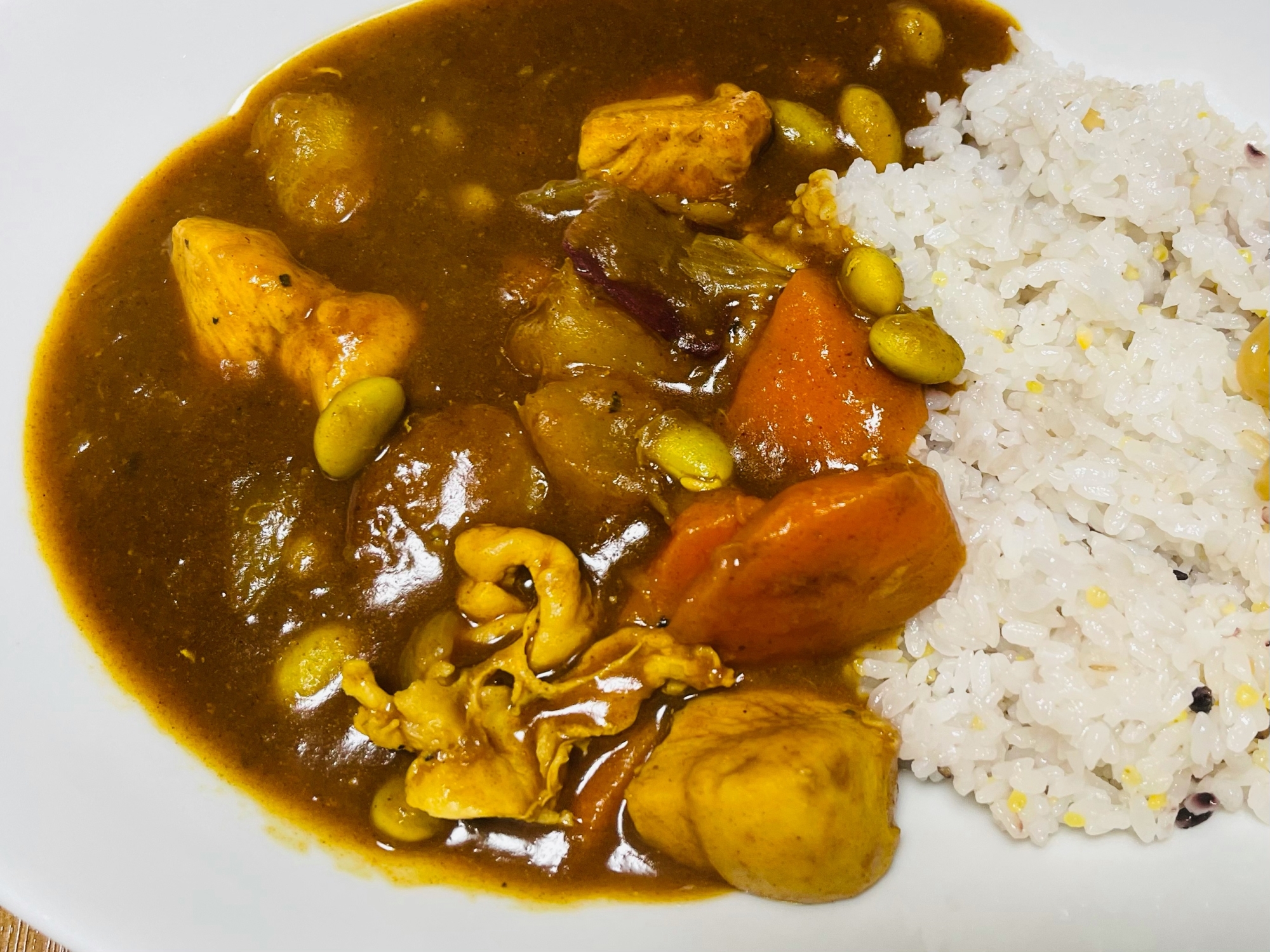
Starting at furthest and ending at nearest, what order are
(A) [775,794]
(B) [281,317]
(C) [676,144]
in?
(C) [676,144], (B) [281,317], (A) [775,794]

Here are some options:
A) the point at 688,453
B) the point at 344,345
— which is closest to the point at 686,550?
the point at 688,453

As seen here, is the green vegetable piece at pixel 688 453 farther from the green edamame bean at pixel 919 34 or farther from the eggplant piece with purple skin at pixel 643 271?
the green edamame bean at pixel 919 34

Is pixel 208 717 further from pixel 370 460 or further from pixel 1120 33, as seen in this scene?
pixel 1120 33

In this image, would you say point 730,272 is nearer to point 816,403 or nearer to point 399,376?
point 816,403

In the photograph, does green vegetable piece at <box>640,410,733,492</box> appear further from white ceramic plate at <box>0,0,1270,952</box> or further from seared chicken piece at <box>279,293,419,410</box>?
white ceramic plate at <box>0,0,1270,952</box>

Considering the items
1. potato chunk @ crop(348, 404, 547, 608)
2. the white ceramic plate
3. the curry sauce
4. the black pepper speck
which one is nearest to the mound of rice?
the black pepper speck

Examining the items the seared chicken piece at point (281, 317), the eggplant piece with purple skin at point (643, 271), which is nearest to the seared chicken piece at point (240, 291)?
the seared chicken piece at point (281, 317)
